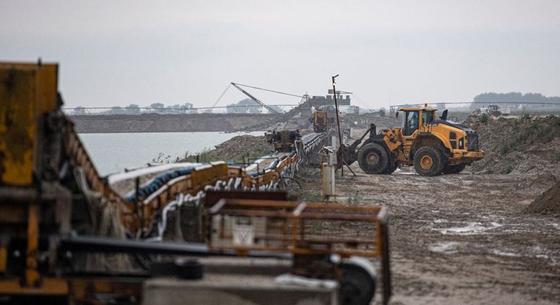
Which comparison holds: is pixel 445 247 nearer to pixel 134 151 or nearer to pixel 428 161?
pixel 428 161

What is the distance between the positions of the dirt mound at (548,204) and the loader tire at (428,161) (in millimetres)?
10939

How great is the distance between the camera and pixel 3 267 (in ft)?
28.4

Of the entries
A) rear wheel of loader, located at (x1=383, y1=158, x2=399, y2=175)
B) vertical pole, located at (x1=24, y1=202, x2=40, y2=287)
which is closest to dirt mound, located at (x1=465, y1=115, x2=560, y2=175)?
rear wheel of loader, located at (x1=383, y1=158, x2=399, y2=175)

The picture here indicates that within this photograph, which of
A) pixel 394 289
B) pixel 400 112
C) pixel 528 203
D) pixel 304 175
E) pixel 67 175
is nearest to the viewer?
pixel 67 175

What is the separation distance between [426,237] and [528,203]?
8.17m

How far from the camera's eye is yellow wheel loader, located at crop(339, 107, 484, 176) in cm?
3459

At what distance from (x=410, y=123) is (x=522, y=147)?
9.81 metres

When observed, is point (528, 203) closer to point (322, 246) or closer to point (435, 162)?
point (435, 162)

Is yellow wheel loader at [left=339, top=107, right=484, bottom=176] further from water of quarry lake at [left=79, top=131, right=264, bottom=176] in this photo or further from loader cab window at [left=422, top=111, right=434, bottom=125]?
water of quarry lake at [left=79, top=131, right=264, bottom=176]

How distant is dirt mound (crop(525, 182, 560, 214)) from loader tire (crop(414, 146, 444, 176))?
10.9m

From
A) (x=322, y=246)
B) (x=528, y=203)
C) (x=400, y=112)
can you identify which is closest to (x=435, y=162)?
(x=400, y=112)

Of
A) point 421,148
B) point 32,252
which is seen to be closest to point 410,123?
point 421,148

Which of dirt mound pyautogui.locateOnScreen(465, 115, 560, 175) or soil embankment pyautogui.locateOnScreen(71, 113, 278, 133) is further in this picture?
soil embankment pyautogui.locateOnScreen(71, 113, 278, 133)

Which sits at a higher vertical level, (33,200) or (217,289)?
(33,200)
